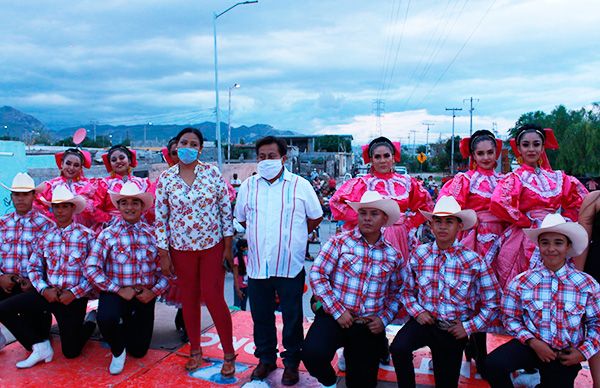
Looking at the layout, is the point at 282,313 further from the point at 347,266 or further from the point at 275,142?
the point at 275,142

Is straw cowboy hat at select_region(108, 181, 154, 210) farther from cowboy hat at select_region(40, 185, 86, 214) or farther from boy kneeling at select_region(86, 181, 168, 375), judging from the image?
cowboy hat at select_region(40, 185, 86, 214)

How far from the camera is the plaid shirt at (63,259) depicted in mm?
4496

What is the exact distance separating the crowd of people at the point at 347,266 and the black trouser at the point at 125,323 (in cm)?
1

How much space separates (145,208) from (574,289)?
11.7 ft

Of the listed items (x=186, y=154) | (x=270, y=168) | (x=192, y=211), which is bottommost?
(x=192, y=211)

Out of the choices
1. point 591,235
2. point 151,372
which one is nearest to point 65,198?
point 151,372

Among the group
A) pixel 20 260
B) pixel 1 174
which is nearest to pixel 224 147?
pixel 1 174

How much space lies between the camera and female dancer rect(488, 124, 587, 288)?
3934 mm

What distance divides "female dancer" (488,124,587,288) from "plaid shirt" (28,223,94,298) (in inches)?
142

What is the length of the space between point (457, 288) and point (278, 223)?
56.9 inches

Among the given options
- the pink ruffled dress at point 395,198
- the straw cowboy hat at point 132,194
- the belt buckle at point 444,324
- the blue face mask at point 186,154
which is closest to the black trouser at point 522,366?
the belt buckle at point 444,324

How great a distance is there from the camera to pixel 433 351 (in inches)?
146

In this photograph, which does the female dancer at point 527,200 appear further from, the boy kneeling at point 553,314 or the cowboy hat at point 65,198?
the cowboy hat at point 65,198

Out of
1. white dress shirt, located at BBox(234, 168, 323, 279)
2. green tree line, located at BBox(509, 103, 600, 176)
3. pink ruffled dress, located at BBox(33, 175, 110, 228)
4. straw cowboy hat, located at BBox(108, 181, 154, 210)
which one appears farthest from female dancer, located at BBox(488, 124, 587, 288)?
green tree line, located at BBox(509, 103, 600, 176)
